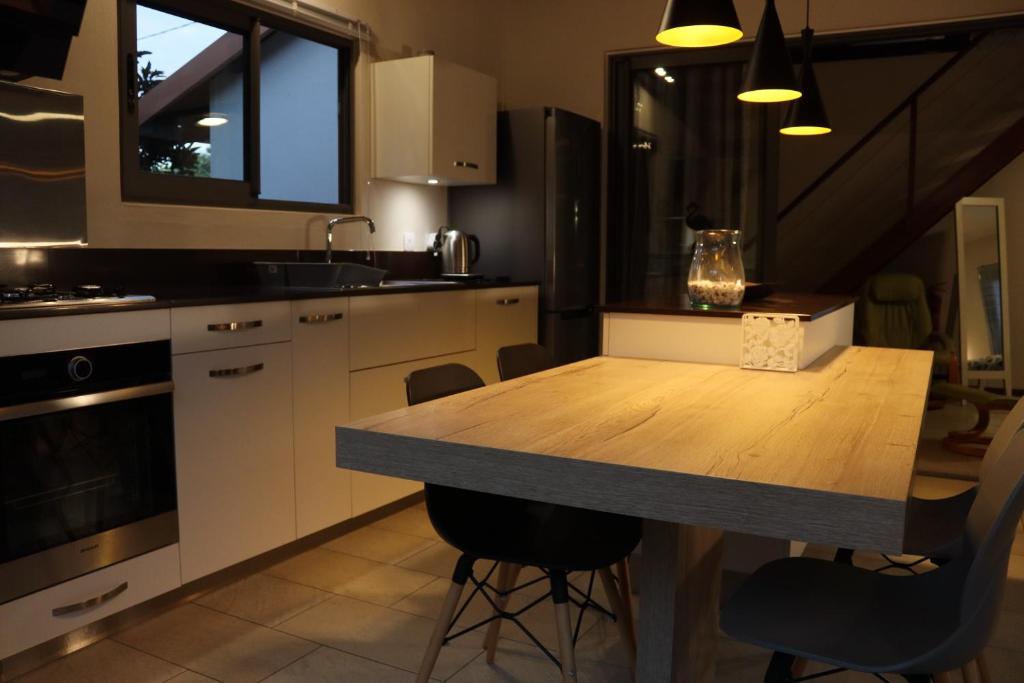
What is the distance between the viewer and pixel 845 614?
1442 millimetres

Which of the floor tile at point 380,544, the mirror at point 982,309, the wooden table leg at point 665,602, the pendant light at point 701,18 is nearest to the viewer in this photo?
the wooden table leg at point 665,602

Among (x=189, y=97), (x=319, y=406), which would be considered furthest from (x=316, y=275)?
(x=189, y=97)

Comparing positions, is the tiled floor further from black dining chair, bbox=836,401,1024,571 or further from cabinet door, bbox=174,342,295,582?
black dining chair, bbox=836,401,1024,571

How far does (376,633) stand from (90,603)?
0.78m

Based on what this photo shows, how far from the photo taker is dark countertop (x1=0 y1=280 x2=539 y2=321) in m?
2.14

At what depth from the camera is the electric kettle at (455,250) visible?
4449 mm

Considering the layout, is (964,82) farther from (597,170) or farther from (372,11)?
(372,11)

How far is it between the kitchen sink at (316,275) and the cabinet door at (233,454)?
624 millimetres

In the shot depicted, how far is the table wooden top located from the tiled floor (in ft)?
2.70

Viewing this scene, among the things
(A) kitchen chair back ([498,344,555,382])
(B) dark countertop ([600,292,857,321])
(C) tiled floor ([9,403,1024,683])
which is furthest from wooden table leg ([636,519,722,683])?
(B) dark countertop ([600,292,857,321])

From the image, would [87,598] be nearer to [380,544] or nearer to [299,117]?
[380,544]

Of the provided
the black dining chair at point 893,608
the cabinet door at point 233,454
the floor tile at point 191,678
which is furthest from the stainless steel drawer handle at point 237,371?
the black dining chair at point 893,608

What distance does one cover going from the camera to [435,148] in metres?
4.08

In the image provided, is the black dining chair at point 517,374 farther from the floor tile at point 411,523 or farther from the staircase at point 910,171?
the staircase at point 910,171
